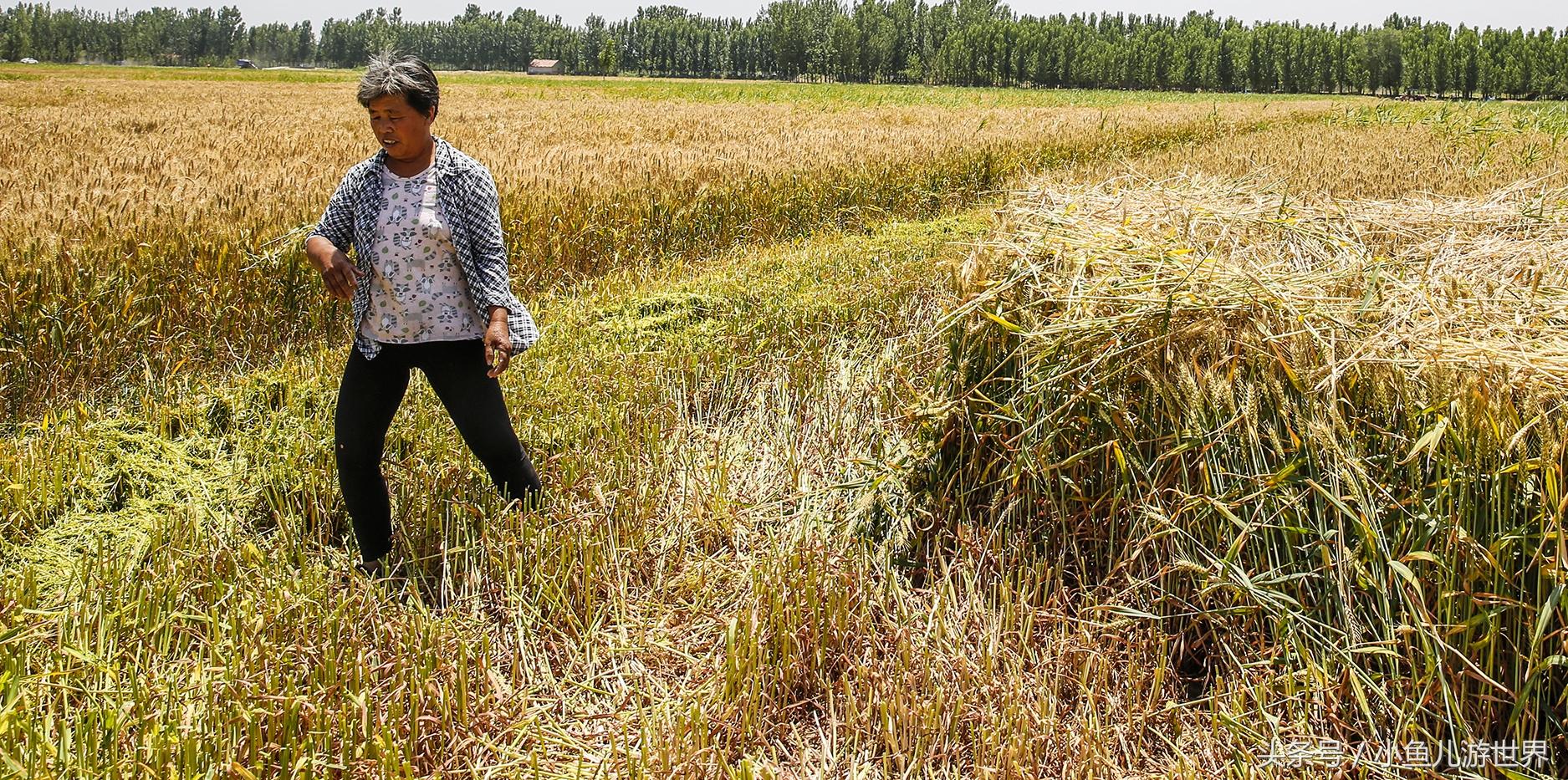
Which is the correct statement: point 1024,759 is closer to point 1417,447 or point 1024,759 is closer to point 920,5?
point 1417,447

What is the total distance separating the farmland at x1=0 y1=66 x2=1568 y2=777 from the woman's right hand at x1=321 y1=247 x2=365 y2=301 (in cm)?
85

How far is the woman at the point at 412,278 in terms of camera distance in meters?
2.76

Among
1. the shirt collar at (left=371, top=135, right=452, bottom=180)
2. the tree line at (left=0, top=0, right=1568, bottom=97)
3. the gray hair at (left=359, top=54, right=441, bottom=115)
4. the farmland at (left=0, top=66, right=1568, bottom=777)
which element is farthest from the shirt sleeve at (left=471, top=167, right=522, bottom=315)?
the tree line at (left=0, top=0, right=1568, bottom=97)

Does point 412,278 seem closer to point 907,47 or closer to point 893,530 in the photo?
point 893,530

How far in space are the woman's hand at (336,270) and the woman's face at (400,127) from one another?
1.14 ft

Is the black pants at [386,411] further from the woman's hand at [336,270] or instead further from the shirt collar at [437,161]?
the shirt collar at [437,161]

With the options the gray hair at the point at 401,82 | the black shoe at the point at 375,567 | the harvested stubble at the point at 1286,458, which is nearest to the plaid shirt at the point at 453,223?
the gray hair at the point at 401,82

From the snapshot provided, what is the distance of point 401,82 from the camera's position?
2639 mm

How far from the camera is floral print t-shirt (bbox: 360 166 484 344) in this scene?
110 inches

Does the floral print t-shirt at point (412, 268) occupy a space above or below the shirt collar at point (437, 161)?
below

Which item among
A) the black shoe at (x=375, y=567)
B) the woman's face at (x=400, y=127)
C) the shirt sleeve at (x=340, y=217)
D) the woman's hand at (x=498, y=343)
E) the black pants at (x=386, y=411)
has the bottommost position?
the black shoe at (x=375, y=567)

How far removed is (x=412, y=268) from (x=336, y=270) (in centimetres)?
21

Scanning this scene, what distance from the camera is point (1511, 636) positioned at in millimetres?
2141

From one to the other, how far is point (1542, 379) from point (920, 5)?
5522 inches
